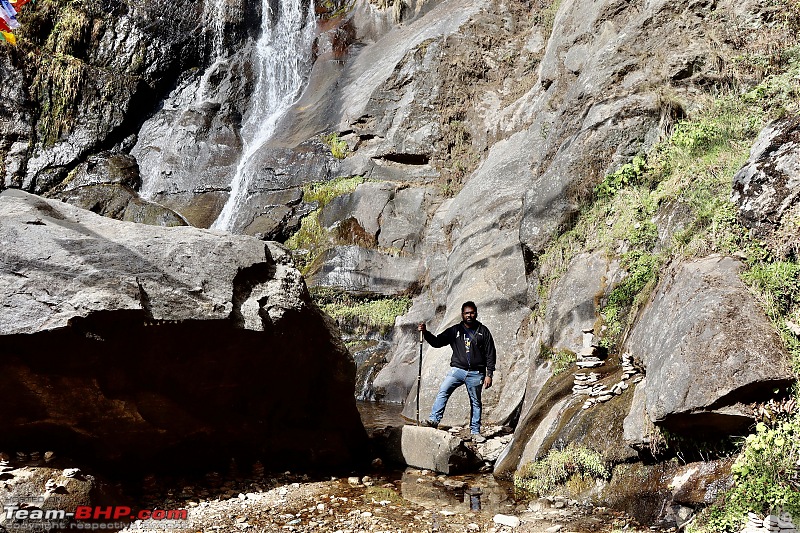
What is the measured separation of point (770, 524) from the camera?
3.59 meters

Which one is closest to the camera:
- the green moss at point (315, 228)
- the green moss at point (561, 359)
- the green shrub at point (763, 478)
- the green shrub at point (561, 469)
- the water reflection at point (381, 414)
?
the green shrub at point (763, 478)

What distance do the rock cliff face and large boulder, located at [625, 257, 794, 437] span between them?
0.02 m

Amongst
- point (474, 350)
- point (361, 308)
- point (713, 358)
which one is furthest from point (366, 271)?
point (713, 358)

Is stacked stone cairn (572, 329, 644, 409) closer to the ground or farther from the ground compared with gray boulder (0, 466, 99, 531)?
farther from the ground

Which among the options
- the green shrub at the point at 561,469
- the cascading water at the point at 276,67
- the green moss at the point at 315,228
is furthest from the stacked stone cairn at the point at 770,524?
the cascading water at the point at 276,67

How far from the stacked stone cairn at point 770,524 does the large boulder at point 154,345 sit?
4020mm

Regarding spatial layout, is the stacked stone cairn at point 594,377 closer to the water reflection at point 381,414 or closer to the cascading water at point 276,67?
the water reflection at point 381,414

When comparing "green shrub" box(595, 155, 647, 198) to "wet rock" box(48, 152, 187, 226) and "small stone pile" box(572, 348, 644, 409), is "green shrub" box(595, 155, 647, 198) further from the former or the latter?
"wet rock" box(48, 152, 187, 226)

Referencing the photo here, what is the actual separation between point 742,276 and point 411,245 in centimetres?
1156

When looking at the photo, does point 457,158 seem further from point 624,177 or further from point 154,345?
point 154,345

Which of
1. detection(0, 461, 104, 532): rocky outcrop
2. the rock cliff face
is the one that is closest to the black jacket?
the rock cliff face

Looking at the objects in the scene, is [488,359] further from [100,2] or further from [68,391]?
[100,2]

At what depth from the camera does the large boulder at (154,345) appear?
4840mm

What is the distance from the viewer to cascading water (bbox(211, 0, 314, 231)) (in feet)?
71.1
